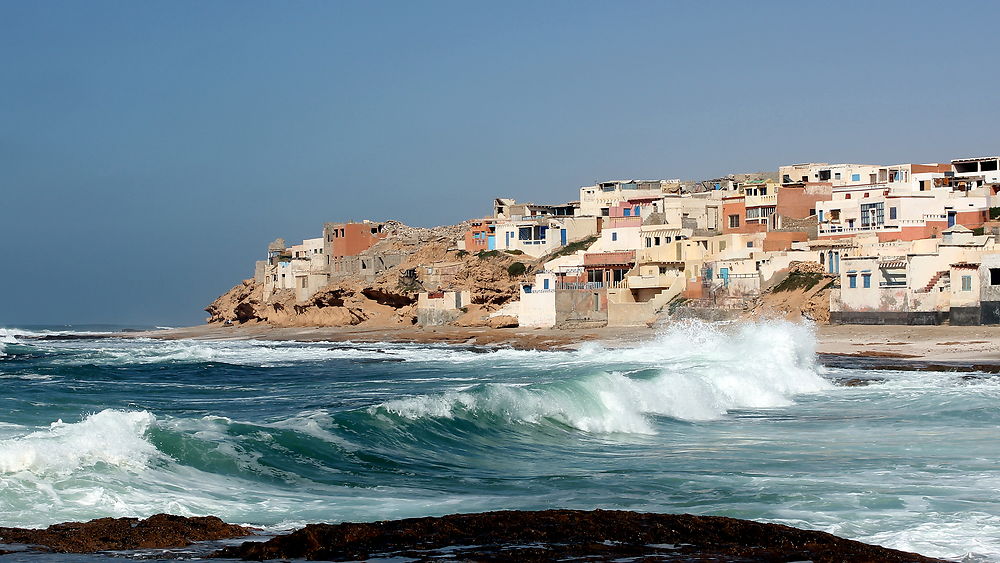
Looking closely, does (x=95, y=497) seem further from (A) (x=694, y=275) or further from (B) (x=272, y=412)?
(A) (x=694, y=275)

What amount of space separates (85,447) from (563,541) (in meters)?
5.84

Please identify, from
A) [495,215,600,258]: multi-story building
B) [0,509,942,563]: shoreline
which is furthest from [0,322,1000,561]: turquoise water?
[495,215,600,258]: multi-story building

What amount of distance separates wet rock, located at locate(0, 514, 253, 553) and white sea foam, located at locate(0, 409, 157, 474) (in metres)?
2.37

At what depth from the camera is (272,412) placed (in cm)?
2177

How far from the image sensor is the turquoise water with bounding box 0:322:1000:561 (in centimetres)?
1122

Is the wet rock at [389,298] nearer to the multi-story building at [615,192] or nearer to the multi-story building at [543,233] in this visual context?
the multi-story building at [543,233]

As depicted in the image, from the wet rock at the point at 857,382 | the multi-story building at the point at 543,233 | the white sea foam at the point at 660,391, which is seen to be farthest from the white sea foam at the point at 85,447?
the multi-story building at the point at 543,233

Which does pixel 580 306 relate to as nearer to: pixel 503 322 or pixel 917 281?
pixel 503 322

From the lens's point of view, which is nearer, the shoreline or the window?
the shoreline

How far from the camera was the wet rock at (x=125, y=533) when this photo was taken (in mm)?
8727

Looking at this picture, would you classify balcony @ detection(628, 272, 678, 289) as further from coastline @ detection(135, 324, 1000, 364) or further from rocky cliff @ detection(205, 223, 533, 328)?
rocky cliff @ detection(205, 223, 533, 328)

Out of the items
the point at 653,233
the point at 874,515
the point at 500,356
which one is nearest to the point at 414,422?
the point at 874,515

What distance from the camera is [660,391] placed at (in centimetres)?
2325

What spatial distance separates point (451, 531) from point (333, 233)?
6849cm
